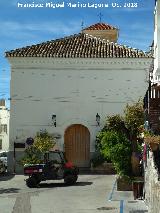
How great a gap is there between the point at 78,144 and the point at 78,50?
242 inches

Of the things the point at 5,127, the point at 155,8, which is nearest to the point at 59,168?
the point at 155,8

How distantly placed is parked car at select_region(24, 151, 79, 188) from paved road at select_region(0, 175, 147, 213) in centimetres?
38

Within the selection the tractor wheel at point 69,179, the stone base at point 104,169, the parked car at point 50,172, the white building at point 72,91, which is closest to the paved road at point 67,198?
the tractor wheel at point 69,179

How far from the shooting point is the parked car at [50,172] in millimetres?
23500

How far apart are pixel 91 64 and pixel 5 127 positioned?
94.9 feet

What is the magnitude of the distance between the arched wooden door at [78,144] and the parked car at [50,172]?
25.8 feet

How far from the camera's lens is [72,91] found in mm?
32219

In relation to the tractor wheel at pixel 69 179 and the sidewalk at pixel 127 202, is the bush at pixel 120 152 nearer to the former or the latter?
the sidewalk at pixel 127 202

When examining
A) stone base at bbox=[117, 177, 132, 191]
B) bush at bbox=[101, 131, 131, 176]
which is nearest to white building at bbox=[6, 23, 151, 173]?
bush at bbox=[101, 131, 131, 176]

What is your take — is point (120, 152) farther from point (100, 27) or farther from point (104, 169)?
point (100, 27)

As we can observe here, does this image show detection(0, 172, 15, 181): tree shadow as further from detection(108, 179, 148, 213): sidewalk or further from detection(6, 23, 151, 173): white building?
detection(108, 179, 148, 213): sidewalk

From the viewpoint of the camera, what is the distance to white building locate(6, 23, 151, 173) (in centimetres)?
3203

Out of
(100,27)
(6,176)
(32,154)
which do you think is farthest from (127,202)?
(100,27)

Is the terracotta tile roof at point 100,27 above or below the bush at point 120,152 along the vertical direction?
above
